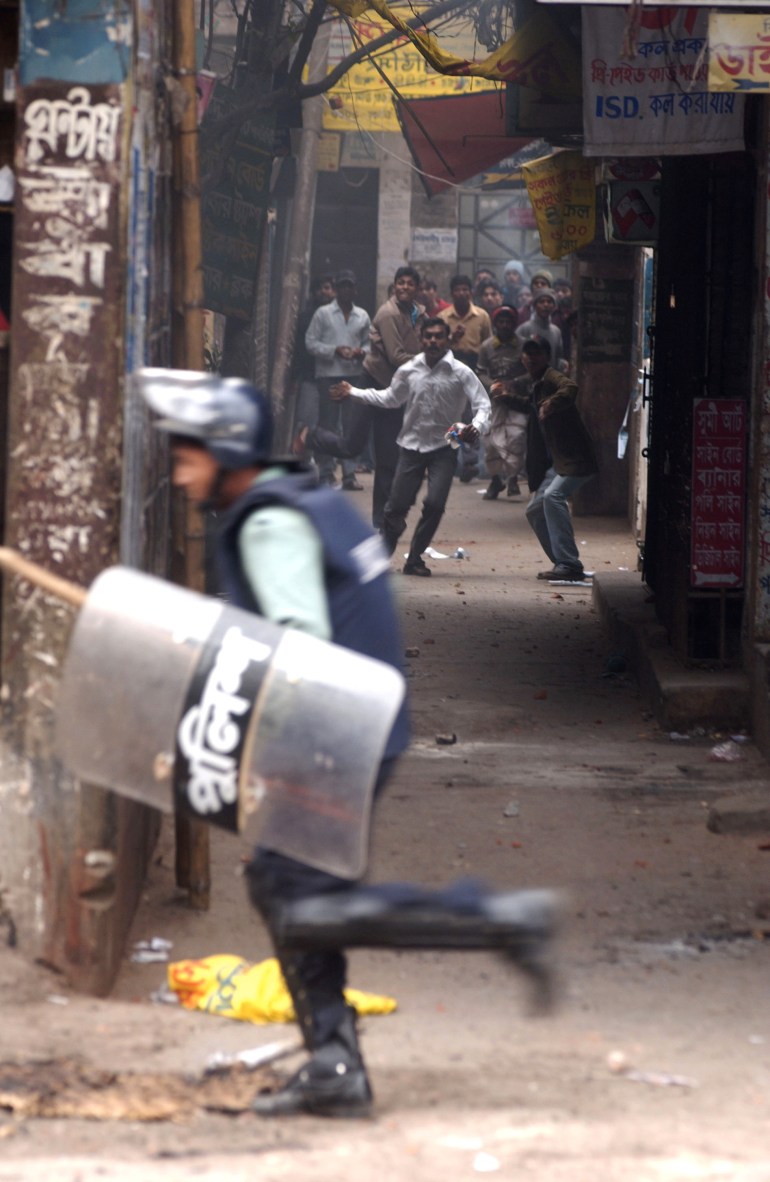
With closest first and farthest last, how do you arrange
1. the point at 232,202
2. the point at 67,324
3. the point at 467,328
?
the point at 67,324 < the point at 232,202 < the point at 467,328

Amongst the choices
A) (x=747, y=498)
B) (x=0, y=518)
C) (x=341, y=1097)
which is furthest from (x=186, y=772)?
(x=747, y=498)

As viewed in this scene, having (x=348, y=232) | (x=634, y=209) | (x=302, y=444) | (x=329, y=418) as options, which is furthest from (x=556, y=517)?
(x=348, y=232)

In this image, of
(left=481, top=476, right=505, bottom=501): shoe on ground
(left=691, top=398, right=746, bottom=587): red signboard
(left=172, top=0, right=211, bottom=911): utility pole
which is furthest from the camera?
(left=481, top=476, right=505, bottom=501): shoe on ground

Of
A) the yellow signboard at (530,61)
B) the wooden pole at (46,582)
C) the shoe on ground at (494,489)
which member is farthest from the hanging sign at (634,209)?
the wooden pole at (46,582)

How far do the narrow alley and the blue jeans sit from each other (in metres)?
3.92

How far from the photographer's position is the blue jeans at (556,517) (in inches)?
499

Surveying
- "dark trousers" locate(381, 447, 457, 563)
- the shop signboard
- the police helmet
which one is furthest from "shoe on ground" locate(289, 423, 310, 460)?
the police helmet

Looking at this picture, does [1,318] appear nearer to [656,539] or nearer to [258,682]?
[258,682]

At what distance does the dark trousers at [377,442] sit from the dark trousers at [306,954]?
9809mm

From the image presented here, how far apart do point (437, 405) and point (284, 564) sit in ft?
30.6

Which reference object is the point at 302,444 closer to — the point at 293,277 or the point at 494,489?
the point at 293,277

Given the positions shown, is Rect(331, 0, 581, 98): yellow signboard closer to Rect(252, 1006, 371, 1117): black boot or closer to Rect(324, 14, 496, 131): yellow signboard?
Rect(324, 14, 496, 131): yellow signboard

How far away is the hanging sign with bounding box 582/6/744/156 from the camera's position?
763cm

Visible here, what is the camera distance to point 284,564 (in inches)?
142
